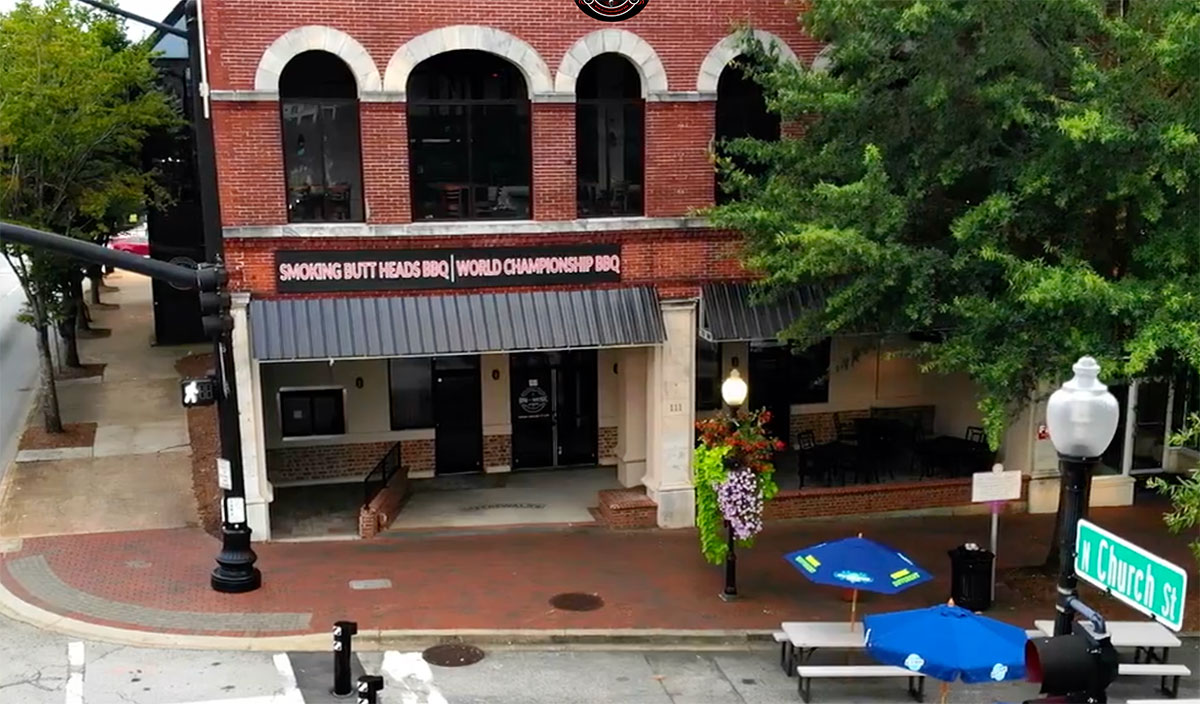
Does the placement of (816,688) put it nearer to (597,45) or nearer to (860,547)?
(860,547)

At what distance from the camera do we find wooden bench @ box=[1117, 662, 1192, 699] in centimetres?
1177

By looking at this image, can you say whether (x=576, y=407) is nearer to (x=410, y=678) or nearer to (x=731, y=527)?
(x=731, y=527)

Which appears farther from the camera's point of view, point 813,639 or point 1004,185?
point 1004,185

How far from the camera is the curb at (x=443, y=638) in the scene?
12.7m

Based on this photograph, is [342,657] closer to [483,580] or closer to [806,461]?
[483,580]

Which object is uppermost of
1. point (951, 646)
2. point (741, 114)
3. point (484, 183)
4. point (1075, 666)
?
point (741, 114)

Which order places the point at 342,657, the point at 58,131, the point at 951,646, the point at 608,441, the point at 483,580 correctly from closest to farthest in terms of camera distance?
the point at 951,646, the point at 342,657, the point at 483,580, the point at 608,441, the point at 58,131

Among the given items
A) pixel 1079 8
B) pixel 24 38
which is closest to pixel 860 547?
pixel 1079 8

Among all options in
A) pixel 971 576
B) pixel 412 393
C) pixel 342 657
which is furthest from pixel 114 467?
pixel 971 576

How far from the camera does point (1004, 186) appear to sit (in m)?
12.6

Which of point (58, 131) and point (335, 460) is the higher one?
point (58, 131)

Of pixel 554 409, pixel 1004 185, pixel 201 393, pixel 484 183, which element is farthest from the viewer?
pixel 554 409

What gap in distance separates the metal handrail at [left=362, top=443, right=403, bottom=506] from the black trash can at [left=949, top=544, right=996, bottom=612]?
851 centimetres

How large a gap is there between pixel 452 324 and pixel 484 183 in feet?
7.07
